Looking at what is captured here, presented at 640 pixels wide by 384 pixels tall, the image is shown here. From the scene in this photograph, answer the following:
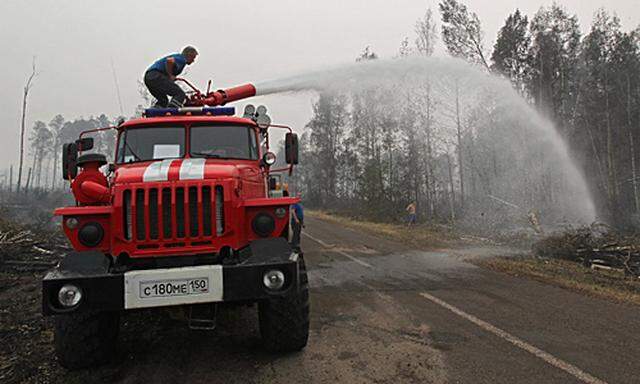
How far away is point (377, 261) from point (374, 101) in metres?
17.1

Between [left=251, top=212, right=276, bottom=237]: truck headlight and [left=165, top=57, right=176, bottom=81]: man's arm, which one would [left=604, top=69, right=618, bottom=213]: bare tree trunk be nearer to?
[left=165, top=57, right=176, bottom=81]: man's arm

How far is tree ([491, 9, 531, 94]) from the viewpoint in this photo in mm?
27480

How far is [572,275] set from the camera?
29.2 feet

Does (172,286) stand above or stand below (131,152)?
below

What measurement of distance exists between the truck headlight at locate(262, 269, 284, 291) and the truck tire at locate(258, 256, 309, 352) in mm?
498

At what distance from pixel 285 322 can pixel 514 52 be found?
29.1 meters

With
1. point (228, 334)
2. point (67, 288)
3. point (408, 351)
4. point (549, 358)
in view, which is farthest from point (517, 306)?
point (67, 288)

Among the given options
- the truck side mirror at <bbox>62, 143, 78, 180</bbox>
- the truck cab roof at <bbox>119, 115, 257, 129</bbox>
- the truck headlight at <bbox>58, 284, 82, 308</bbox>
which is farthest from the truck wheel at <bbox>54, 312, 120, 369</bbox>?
the truck cab roof at <bbox>119, 115, 257, 129</bbox>

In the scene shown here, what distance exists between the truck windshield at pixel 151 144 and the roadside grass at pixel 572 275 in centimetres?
711

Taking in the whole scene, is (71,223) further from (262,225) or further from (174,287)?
(262,225)

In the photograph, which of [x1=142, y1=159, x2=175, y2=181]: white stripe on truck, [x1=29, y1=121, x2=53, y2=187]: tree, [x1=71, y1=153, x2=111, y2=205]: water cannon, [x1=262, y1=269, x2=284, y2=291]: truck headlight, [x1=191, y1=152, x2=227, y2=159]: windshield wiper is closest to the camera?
[x1=262, y1=269, x2=284, y2=291]: truck headlight

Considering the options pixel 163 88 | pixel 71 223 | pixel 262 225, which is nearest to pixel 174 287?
pixel 262 225

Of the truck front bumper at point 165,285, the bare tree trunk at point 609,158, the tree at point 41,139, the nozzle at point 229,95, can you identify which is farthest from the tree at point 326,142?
the tree at point 41,139

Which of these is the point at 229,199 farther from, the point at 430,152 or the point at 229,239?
the point at 430,152
